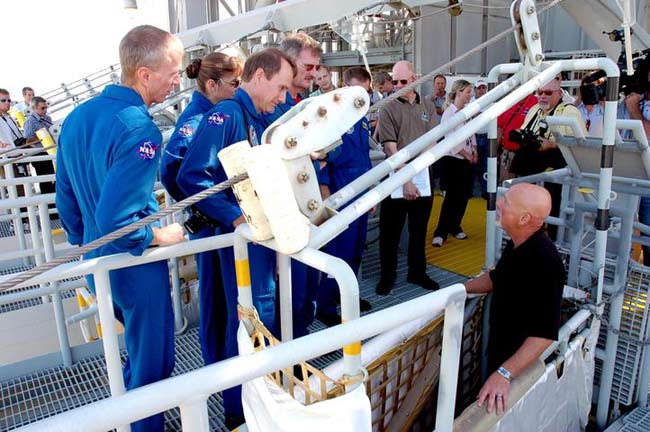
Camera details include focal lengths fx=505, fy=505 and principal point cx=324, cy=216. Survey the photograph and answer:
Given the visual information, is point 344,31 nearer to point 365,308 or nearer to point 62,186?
point 365,308

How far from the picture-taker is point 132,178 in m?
1.61

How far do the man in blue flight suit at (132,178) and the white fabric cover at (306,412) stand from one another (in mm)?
692

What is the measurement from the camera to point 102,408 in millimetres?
841

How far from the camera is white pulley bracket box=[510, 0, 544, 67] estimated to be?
7.39 ft

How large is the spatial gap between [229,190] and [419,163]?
0.83 m

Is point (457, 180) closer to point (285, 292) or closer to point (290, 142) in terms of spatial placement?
point (285, 292)

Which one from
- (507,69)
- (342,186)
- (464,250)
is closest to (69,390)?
(342,186)

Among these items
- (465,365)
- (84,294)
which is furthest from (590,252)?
(84,294)

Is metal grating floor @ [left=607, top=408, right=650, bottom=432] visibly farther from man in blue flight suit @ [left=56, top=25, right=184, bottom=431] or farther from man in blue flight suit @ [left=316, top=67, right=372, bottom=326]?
man in blue flight suit @ [left=56, top=25, right=184, bottom=431]

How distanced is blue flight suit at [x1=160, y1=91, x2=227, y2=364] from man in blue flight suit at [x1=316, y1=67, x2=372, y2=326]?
3.41 ft

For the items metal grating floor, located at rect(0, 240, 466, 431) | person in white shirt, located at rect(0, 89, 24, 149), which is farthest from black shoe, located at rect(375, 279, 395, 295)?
person in white shirt, located at rect(0, 89, 24, 149)

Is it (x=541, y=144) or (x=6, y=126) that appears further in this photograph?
(x=6, y=126)

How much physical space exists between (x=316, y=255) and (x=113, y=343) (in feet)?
2.66

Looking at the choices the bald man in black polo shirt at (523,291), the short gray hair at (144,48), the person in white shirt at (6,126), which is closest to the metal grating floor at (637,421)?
the bald man in black polo shirt at (523,291)
